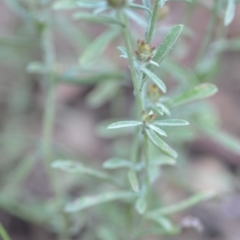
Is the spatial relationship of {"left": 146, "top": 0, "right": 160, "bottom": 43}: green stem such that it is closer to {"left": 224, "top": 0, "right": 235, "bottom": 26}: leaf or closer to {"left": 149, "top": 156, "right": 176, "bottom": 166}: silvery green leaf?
{"left": 224, "top": 0, "right": 235, "bottom": 26}: leaf

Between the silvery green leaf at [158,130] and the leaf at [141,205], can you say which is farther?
the leaf at [141,205]

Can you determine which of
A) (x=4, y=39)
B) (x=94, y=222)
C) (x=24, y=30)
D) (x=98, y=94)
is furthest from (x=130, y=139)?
(x=4, y=39)

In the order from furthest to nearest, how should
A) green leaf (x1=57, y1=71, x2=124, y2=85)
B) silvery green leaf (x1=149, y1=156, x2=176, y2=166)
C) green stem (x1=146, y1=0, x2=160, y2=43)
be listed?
green leaf (x1=57, y1=71, x2=124, y2=85) < silvery green leaf (x1=149, y1=156, x2=176, y2=166) < green stem (x1=146, y1=0, x2=160, y2=43)

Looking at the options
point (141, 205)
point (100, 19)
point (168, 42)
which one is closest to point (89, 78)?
point (100, 19)

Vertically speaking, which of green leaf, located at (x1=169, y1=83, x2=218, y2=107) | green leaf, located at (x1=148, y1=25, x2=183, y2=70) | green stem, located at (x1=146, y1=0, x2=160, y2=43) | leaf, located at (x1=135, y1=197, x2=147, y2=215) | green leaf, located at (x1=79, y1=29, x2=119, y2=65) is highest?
green stem, located at (x1=146, y1=0, x2=160, y2=43)

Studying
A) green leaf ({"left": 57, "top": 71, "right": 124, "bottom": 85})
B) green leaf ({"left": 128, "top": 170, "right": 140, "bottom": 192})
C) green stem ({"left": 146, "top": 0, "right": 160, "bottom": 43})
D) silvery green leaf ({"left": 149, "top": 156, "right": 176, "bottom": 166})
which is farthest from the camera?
green leaf ({"left": 57, "top": 71, "right": 124, "bottom": 85})

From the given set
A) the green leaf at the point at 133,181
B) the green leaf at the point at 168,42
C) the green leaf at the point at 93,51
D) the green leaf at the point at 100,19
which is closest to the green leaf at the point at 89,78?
the green leaf at the point at 93,51

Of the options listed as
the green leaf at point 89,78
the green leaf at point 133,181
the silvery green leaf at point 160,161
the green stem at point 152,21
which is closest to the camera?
the green stem at point 152,21

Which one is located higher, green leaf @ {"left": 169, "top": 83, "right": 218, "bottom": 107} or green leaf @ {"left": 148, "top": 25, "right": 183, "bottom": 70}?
green leaf @ {"left": 148, "top": 25, "right": 183, "bottom": 70}

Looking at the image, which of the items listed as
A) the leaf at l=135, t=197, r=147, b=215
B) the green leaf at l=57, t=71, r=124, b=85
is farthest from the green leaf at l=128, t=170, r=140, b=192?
the green leaf at l=57, t=71, r=124, b=85

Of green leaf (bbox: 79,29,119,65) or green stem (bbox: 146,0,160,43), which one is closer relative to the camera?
green stem (bbox: 146,0,160,43)

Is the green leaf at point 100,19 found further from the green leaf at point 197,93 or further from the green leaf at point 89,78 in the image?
the green leaf at point 89,78
